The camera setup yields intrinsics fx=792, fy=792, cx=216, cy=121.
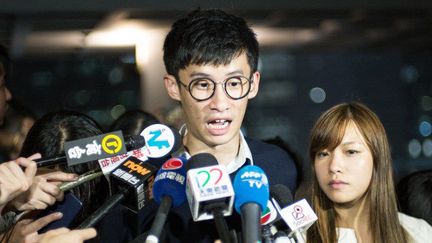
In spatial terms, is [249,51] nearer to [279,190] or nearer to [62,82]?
[279,190]

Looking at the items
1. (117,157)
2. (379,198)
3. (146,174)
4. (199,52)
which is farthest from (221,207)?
(379,198)

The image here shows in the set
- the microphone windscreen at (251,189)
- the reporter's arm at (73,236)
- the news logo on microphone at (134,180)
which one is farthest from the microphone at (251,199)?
the reporter's arm at (73,236)

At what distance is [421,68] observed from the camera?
14.0ft

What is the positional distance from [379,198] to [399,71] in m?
1.83

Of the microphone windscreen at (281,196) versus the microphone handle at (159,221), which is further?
the microphone windscreen at (281,196)

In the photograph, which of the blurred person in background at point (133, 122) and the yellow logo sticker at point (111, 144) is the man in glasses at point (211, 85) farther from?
the blurred person in background at point (133, 122)

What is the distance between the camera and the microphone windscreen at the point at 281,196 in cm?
196

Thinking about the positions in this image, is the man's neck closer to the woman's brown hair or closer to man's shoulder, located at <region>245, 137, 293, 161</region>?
man's shoulder, located at <region>245, 137, 293, 161</region>

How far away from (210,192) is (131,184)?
0.83 ft

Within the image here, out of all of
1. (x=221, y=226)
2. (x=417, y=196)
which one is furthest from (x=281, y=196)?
(x=417, y=196)

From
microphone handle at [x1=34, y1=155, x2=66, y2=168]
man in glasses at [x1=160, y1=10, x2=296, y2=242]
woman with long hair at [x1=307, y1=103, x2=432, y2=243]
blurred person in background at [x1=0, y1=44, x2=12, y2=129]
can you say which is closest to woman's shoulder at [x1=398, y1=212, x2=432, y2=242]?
woman with long hair at [x1=307, y1=103, x2=432, y2=243]

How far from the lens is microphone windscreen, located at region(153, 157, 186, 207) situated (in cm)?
177

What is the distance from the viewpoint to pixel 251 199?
170cm

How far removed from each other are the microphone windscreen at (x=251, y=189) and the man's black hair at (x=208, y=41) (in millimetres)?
413
